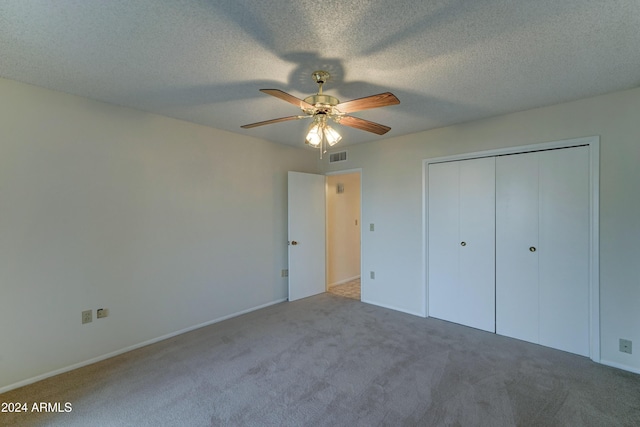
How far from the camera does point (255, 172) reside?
4.11 meters

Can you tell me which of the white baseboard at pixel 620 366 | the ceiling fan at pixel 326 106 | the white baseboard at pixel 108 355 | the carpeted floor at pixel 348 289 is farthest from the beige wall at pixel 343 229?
the white baseboard at pixel 620 366

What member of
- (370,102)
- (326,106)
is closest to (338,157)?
(326,106)

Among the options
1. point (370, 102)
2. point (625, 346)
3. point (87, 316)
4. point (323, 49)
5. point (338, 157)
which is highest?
point (323, 49)

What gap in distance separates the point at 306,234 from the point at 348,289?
1.36 meters

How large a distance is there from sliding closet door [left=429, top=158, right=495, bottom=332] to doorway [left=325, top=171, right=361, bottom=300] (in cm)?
169

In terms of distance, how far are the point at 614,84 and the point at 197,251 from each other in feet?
14.6

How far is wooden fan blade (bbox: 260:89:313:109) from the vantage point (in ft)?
5.71

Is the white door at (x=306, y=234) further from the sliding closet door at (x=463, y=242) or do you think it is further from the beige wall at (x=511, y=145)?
the sliding closet door at (x=463, y=242)

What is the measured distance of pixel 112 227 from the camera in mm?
2807

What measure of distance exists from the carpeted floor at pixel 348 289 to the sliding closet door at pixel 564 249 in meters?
2.45

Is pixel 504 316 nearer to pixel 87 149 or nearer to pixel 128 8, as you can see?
pixel 128 8

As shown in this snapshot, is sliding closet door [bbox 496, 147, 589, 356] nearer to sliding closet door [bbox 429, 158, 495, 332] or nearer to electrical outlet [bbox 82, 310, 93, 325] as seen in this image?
sliding closet door [bbox 429, 158, 495, 332]

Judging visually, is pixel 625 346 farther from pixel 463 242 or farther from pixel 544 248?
pixel 463 242

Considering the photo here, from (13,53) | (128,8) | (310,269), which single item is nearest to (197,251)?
(310,269)
